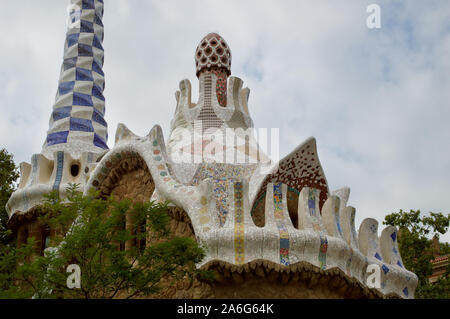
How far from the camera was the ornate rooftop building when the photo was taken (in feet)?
22.9

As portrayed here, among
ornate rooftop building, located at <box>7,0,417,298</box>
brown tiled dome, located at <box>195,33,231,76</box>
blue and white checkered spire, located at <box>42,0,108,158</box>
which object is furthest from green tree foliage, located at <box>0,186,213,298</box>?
blue and white checkered spire, located at <box>42,0,108,158</box>

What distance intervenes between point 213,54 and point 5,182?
4.96 metres

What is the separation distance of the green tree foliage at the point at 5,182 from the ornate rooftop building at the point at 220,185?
149cm

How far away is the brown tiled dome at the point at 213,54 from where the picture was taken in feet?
34.9

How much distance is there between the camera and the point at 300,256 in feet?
23.0

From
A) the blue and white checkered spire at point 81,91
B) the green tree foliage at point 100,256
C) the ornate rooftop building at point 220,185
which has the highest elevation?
the blue and white checkered spire at point 81,91

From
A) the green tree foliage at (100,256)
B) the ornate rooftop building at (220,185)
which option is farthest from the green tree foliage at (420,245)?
the green tree foliage at (100,256)

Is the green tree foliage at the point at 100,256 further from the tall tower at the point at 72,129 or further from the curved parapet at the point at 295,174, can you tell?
the tall tower at the point at 72,129

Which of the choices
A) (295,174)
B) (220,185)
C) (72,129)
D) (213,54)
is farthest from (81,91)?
(295,174)

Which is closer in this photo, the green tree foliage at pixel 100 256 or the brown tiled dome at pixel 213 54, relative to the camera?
the green tree foliage at pixel 100 256

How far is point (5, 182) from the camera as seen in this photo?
12.4m

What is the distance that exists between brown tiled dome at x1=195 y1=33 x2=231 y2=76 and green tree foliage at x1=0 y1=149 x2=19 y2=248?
446 cm

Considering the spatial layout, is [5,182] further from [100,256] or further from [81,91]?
[100,256]
